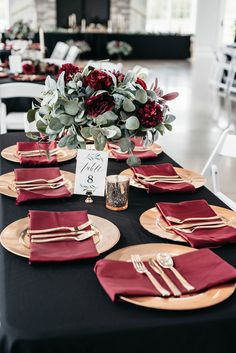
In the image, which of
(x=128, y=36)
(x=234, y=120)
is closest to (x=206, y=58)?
(x=128, y=36)

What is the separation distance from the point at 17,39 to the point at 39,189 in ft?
19.3

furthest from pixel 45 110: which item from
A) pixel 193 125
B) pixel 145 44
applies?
pixel 145 44

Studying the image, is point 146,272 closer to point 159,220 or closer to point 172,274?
point 172,274

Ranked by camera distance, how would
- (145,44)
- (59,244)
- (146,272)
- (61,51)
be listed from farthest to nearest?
(145,44), (61,51), (59,244), (146,272)

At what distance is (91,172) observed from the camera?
5.54ft

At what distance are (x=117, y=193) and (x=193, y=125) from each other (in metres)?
4.87

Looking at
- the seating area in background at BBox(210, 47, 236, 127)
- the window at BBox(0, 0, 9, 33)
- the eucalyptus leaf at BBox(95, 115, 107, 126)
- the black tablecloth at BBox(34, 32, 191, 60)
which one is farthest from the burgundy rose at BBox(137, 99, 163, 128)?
the window at BBox(0, 0, 9, 33)

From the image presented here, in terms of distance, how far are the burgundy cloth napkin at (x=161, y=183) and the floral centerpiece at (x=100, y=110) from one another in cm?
28

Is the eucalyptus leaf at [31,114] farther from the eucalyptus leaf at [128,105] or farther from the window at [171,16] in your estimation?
the window at [171,16]

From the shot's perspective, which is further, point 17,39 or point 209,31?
point 209,31

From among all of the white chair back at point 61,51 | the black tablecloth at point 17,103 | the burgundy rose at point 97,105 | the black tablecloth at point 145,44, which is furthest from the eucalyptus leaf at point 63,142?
the black tablecloth at point 145,44

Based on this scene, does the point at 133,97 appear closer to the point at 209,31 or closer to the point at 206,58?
the point at 206,58

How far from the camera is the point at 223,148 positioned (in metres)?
2.34

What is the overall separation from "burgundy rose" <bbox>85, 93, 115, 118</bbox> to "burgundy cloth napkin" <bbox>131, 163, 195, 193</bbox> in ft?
1.37
